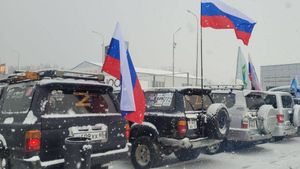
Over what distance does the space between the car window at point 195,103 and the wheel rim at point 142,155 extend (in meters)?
1.31

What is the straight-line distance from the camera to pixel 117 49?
588 cm

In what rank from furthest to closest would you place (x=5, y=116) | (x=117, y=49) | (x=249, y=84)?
(x=249, y=84), (x=117, y=49), (x=5, y=116)

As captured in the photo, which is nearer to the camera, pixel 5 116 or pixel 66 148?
pixel 66 148

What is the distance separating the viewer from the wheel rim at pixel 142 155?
258 inches

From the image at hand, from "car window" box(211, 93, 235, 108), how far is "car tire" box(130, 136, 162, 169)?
324 cm

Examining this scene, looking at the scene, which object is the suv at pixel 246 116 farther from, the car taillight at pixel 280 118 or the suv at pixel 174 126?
the suv at pixel 174 126

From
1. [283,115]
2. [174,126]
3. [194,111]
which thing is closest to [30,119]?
[174,126]

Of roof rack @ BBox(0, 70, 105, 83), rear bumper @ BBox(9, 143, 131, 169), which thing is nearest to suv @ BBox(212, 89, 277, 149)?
rear bumper @ BBox(9, 143, 131, 169)

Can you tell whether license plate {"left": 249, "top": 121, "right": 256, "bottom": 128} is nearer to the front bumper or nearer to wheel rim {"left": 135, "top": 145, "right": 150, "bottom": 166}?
the front bumper

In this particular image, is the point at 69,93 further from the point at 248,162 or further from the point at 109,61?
the point at 248,162

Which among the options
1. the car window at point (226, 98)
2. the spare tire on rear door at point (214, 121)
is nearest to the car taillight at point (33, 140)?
the spare tire on rear door at point (214, 121)

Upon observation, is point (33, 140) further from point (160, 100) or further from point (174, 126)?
point (160, 100)

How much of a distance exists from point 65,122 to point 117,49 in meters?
2.11

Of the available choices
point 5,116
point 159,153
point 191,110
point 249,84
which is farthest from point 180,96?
point 249,84
